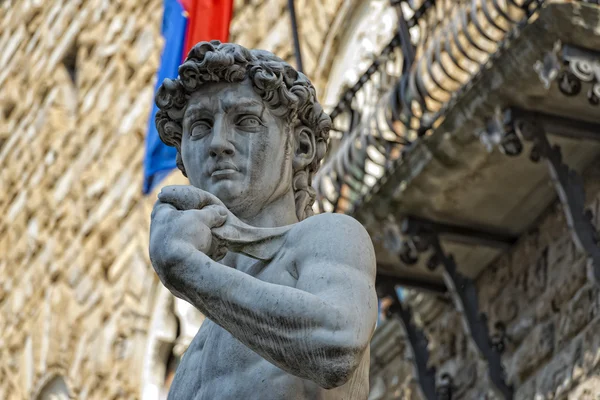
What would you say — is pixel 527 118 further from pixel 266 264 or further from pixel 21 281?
pixel 21 281

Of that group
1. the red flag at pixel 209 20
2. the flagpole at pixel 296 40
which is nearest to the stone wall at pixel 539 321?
the flagpole at pixel 296 40

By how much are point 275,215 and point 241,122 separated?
0.68 feet

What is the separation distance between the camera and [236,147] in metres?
3.44

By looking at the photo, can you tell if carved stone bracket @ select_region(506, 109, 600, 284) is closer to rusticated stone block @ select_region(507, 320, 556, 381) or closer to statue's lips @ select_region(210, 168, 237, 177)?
rusticated stone block @ select_region(507, 320, 556, 381)

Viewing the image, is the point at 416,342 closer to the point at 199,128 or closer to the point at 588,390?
the point at 588,390

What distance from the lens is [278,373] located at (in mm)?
3162

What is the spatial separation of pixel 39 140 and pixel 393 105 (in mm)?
7355

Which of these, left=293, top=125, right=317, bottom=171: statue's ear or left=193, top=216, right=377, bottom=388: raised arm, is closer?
left=193, top=216, right=377, bottom=388: raised arm

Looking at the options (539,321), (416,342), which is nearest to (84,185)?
(416,342)

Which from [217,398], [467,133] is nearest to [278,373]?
[217,398]

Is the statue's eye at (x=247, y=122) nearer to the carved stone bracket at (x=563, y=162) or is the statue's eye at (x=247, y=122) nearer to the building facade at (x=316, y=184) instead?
the building facade at (x=316, y=184)

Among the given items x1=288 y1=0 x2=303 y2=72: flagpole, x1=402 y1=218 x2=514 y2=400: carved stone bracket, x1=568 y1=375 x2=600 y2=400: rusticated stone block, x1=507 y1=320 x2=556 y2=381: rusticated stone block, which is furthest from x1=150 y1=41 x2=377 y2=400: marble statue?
x1=288 y1=0 x2=303 y2=72: flagpole

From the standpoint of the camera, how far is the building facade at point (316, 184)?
281 inches

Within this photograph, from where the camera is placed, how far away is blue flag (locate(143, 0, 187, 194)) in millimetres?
10461
